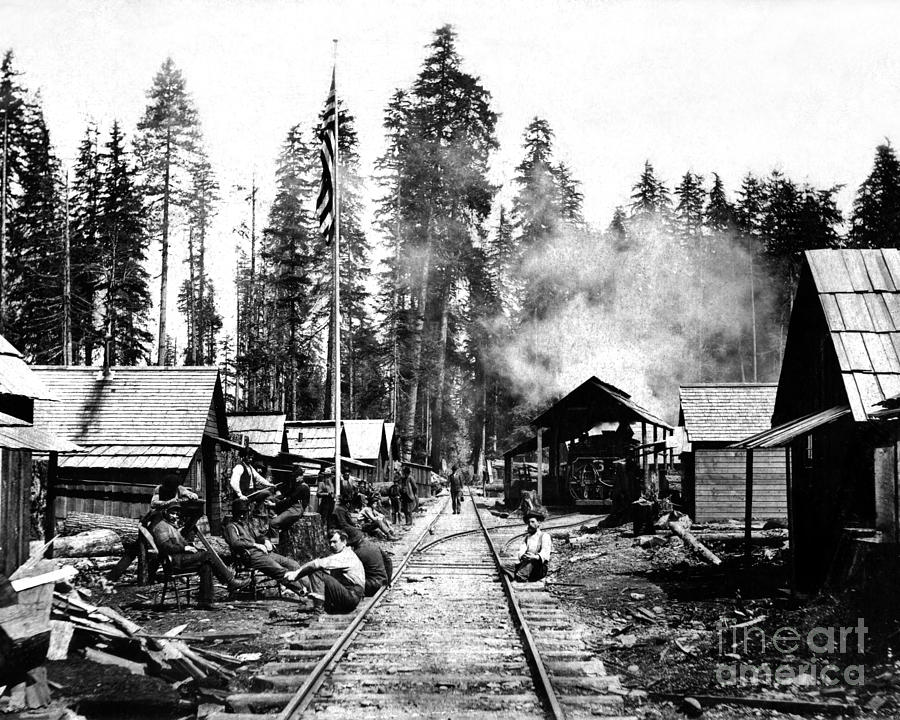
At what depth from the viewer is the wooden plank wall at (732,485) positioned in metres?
25.7

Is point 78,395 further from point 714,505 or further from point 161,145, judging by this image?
point 161,145

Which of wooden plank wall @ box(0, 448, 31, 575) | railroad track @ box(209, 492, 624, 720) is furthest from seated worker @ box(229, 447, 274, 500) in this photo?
wooden plank wall @ box(0, 448, 31, 575)

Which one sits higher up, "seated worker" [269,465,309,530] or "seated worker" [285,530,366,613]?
"seated worker" [269,465,309,530]

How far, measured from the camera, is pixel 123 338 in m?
43.8

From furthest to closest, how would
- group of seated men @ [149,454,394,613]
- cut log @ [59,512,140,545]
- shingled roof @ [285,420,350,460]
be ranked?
shingled roof @ [285,420,350,460]
cut log @ [59,512,140,545]
group of seated men @ [149,454,394,613]

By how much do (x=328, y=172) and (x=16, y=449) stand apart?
9335 mm

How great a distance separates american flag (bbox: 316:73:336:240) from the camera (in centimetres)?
1909

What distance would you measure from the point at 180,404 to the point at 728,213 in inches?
2167

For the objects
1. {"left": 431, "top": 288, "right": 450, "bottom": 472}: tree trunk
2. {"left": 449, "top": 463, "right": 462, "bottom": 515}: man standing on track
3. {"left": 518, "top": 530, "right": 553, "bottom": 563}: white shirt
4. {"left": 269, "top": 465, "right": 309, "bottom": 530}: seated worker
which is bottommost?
{"left": 449, "top": 463, "right": 462, "bottom": 515}: man standing on track

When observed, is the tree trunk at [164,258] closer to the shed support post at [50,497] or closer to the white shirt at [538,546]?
the shed support post at [50,497]

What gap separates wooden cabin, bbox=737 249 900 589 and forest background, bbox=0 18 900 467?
2908cm

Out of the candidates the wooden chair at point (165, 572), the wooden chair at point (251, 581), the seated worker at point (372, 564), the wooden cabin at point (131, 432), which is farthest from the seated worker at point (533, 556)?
the wooden cabin at point (131, 432)

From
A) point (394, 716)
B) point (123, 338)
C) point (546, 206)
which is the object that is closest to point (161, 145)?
point (123, 338)

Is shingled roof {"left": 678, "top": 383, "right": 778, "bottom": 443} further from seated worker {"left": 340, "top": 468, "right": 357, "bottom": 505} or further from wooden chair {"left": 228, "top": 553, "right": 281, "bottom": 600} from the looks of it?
wooden chair {"left": 228, "top": 553, "right": 281, "bottom": 600}
